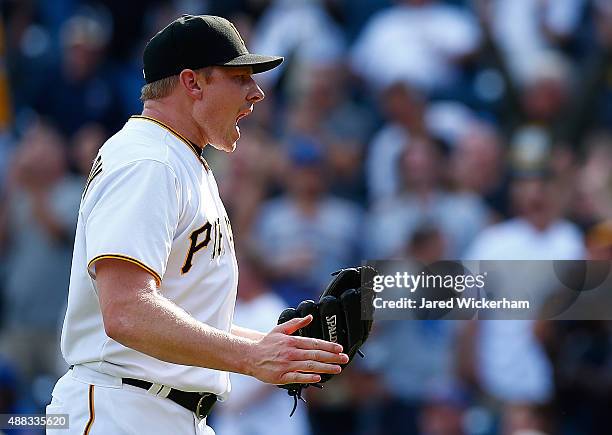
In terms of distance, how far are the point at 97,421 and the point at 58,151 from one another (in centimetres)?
606

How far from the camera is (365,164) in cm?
906

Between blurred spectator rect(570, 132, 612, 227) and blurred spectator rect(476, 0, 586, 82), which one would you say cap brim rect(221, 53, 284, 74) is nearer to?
blurred spectator rect(570, 132, 612, 227)

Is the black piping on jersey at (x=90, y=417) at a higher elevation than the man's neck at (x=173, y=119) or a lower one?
lower

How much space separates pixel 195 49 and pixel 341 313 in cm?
103

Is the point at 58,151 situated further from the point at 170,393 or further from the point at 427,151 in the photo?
the point at 170,393

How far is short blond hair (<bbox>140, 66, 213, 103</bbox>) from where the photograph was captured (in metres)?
3.79

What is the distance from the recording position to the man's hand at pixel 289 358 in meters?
3.26

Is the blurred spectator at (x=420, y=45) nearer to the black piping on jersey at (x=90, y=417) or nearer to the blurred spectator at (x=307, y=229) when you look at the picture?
the blurred spectator at (x=307, y=229)

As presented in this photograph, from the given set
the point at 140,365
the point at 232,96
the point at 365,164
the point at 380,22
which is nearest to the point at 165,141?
the point at 232,96

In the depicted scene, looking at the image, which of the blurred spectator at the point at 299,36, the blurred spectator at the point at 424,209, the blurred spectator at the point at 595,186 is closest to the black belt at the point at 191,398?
the blurred spectator at the point at 424,209

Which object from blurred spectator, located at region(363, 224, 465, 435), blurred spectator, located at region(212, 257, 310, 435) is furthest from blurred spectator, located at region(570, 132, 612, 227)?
blurred spectator, located at region(212, 257, 310, 435)
